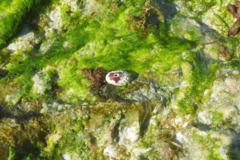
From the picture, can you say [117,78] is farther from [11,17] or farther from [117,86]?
[11,17]

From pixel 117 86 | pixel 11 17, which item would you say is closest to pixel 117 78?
pixel 117 86

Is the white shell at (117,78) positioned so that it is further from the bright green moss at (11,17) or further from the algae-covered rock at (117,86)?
the bright green moss at (11,17)

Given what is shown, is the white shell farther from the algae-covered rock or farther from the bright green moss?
the bright green moss

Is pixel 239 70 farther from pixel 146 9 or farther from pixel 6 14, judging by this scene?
pixel 6 14

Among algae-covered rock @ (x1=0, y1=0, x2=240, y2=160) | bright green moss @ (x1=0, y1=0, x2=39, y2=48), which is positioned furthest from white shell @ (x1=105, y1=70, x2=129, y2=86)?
bright green moss @ (x1=0, y1=0, x2=39, y2=48)

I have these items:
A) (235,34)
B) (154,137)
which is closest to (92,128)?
(154,137)

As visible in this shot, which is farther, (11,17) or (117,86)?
(11,17)
